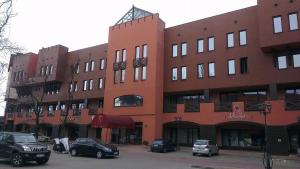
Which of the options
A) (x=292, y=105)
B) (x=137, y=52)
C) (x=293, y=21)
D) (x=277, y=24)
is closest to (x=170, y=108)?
(x=137, y=52)

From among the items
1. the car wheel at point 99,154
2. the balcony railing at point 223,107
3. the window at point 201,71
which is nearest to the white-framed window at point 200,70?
the window at point 201,71

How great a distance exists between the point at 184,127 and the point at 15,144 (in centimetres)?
2586

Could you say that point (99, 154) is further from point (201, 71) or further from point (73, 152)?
point (201, 71)

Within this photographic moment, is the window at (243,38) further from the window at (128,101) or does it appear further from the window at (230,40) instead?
the window at (128,101)

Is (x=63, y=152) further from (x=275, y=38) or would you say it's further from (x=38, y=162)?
(x=275, y=38)

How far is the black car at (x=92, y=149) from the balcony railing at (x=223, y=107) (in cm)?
1496

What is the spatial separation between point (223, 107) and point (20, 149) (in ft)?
77.1

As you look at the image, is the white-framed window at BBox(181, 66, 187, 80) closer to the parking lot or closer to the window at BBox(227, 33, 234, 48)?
the window at BBox(227, 33, 234, 48)

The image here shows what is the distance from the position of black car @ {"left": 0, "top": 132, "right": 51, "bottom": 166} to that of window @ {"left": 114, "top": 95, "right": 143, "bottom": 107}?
22850mm

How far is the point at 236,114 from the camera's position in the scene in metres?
33.0

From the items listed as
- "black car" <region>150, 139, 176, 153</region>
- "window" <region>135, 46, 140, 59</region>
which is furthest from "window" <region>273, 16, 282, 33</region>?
"window" <region>135, 46, 140, 59</region>

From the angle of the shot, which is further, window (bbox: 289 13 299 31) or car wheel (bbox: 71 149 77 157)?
window (bbox: 289 13 299 31)

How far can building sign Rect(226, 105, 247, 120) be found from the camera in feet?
107

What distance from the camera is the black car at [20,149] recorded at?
1655 centimetres
